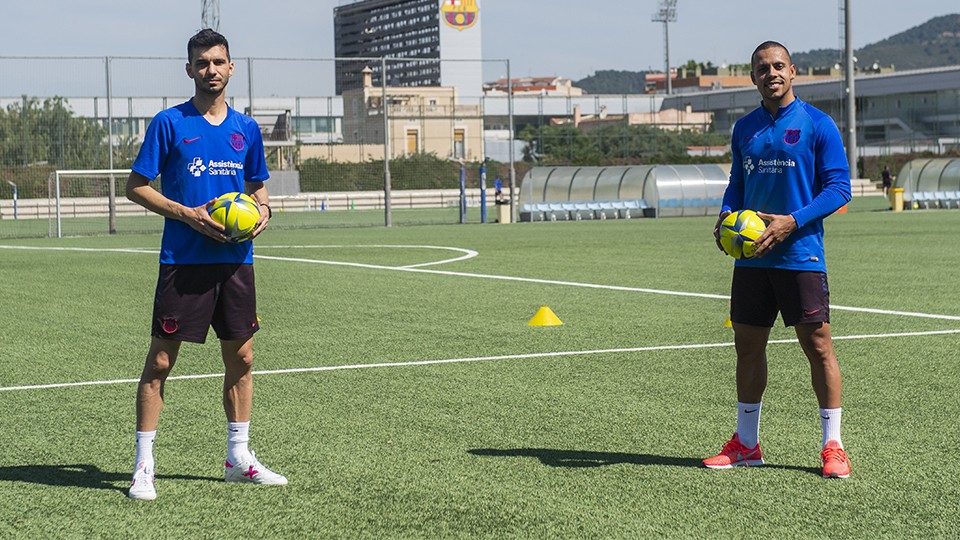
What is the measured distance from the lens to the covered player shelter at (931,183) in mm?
42406

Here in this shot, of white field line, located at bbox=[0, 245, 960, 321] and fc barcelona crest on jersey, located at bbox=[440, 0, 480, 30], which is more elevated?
fc barcelona crest on jersey, located at bbox=[440, 0, 480, 30]

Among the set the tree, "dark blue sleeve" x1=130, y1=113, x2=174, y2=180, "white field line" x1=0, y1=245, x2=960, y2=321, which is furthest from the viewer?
the tree

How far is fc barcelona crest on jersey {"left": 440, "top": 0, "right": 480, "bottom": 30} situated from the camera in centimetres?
18025

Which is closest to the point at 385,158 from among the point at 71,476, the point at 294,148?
the point at 294,148

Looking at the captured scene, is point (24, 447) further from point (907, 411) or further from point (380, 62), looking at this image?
point (380, 62)

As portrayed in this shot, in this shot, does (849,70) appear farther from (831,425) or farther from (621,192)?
(831,425)

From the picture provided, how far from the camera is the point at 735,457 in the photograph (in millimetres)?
5902

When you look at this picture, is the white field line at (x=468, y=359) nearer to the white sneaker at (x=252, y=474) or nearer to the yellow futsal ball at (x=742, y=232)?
the white sneaker at (x=252, y=474)

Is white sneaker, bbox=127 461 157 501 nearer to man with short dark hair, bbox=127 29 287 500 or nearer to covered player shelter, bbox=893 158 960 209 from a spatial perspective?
man with short dark hair, bbox=127 29 287 500

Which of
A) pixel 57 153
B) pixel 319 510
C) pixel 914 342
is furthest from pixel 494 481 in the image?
pixel 57 153

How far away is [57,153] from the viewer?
112 feet

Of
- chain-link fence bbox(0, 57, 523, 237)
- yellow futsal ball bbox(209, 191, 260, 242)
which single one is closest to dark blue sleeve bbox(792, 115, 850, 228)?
yellow futsal ball bbox(209, 191, 260, 242)

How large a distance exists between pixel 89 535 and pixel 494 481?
173 cm

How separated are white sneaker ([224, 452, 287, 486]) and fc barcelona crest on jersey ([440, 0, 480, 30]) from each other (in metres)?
177
